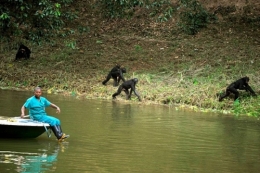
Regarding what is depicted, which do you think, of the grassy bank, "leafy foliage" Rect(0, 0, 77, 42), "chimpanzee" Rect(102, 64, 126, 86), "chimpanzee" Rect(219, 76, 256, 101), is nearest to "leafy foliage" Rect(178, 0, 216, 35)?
the grassy bank

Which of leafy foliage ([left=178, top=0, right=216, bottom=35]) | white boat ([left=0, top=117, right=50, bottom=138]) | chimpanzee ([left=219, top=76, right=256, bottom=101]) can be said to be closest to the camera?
white boat ([left=0, top=117, right=50, bottom=138])

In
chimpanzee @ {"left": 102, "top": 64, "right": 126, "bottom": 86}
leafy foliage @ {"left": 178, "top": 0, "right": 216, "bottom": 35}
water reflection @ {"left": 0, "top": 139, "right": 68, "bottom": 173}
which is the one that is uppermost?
leafy foliage @ {"left": 178, "top": 0, "right": 216, "bottom": 35}

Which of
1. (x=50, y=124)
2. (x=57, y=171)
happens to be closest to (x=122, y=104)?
(x=50, y=124)

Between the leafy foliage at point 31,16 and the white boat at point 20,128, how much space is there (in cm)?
892

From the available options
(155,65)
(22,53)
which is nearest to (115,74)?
(155,65)

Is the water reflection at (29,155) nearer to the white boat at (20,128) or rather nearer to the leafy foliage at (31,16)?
the white boat at (20,128)

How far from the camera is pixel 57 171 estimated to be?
9.51 meters

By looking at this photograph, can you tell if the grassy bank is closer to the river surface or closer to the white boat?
the river surface

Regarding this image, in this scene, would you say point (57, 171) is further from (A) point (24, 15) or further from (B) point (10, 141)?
(A) point (24, 15)

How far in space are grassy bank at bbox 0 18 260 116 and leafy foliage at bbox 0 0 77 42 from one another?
6.24ft

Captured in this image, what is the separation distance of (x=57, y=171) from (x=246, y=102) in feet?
41.4

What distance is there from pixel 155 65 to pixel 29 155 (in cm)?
1882

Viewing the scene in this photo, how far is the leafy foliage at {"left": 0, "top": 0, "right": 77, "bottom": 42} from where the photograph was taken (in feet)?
69.9

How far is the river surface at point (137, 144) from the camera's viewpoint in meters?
10.2
